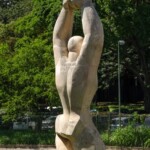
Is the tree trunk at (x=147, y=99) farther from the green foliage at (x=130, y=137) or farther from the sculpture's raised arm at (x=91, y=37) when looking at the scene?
the sculpture's raised arm at (x=91, y=37)

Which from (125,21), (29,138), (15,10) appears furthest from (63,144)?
(15,10)

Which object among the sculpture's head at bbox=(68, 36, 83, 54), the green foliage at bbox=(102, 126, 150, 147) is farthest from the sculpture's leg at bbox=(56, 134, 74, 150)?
the green foliage at bbox=(102, 126, 150, 147)

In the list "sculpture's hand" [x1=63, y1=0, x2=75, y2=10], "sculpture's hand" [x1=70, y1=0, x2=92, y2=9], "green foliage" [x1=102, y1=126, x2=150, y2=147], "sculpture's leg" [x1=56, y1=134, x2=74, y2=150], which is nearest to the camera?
"sculpture's leg" [x1=56, y1=134, x2=74, y2=150]

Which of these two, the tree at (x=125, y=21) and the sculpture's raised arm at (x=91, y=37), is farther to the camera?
the tree at (x=125, y=21)

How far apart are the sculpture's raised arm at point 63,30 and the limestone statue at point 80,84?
0.83 feet

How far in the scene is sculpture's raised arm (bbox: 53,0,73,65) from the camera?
13883 millimetres

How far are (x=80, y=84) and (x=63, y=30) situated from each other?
5.35 ft

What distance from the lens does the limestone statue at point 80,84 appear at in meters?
13.2

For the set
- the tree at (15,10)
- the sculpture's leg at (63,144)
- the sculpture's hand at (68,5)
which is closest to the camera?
the sculpture's leg at (63,144)

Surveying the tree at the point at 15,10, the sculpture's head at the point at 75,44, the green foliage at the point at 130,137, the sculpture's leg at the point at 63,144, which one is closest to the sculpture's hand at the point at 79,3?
the sculpture's head at the point at 75,44

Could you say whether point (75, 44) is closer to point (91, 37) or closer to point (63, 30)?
point (91, 37)

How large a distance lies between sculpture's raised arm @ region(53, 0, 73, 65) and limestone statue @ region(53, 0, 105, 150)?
25 cm

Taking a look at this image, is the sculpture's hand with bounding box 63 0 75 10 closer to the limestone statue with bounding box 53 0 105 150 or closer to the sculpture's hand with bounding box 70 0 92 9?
the sculpture's hand with bounding box 70 0 92 9

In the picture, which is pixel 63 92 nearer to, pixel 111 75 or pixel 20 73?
pixel 20 73
